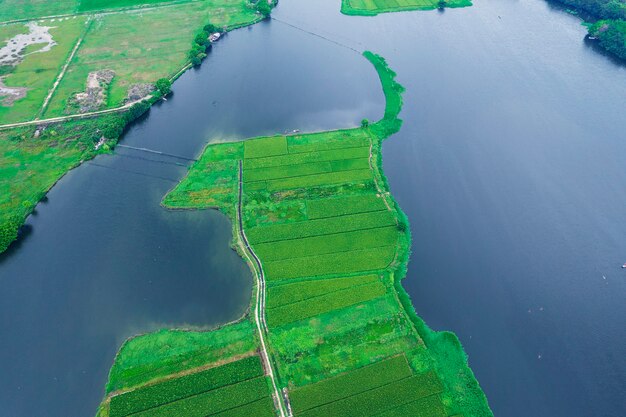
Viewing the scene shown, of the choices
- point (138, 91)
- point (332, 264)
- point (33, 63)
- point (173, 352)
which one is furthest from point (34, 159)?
point (332, 264)

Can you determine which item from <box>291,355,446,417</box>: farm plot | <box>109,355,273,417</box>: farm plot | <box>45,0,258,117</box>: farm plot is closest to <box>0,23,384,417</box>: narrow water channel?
<box>109,355,273,417</box>: farm plot

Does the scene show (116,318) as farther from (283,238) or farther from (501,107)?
(501,107)

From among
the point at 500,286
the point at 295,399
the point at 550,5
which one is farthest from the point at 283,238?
the point at 550,5

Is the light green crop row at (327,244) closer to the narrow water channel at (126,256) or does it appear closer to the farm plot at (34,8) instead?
the narrow water channel at (126,256)

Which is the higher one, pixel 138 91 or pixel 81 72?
pixel 81 72

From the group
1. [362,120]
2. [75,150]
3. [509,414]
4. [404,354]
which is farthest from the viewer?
[362,120]

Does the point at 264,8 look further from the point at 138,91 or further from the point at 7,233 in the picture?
the point at 7,233
